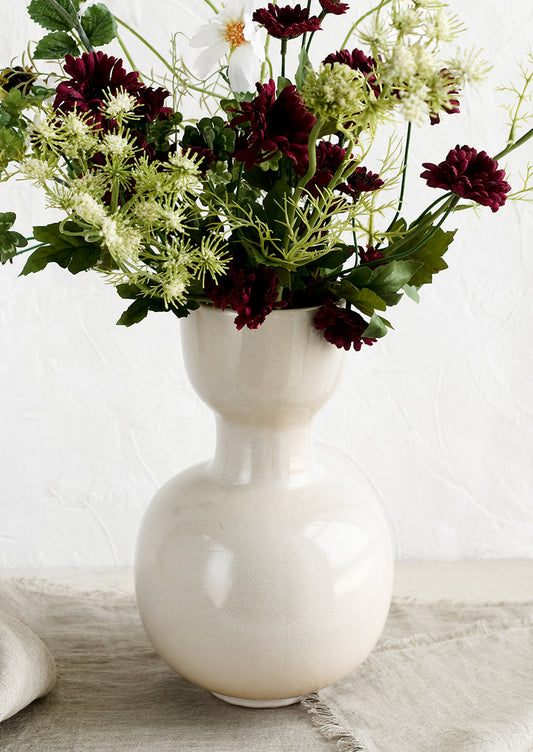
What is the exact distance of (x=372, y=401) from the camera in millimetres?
1175

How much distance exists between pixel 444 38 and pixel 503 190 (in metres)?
0.11

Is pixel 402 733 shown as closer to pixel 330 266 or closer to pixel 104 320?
pixel 330 266

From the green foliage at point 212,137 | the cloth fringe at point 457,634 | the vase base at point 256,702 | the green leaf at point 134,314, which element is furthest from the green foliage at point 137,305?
the cloth fringe at point 457,634

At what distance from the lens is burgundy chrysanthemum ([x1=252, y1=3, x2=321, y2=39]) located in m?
0.56

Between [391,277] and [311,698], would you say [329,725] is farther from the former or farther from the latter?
[391,277]

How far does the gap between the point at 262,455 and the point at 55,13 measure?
338 mm

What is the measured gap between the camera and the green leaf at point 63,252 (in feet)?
1.96

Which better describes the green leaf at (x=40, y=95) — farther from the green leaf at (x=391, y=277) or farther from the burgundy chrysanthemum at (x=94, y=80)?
the green leaf at (x=391, y=277)

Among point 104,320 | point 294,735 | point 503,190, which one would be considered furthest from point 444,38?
point 104,320

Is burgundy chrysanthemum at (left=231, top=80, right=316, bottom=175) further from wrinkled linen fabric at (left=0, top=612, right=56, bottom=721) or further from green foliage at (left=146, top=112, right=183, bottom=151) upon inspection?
wrinkled linen fabric at (left=0, top=612, right=56, bottom=721)

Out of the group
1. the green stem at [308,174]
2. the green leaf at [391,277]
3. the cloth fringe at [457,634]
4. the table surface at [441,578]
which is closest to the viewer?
the green stem at [308,174]

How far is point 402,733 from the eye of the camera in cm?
72

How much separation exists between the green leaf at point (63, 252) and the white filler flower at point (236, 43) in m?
0.14

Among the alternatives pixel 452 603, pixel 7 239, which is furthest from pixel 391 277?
pixel 452 603
